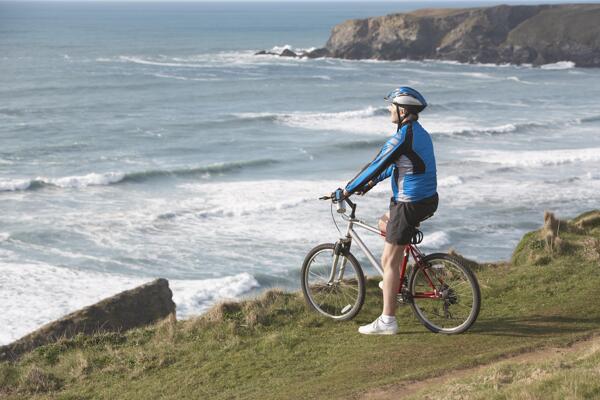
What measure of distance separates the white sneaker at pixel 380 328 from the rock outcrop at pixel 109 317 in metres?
2.48

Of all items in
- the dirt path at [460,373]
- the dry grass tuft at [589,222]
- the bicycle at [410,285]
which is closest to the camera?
the dirt path at [460,373]

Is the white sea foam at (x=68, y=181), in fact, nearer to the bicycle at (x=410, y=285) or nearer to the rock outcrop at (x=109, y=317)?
the rock outcrop at (x=109, y=317)

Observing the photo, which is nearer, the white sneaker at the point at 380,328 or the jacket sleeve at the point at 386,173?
the jacket sleeve at the point at 386,173

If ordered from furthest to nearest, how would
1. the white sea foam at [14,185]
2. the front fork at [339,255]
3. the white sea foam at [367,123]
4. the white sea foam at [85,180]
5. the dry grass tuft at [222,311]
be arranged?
1. the white sea foam at [367,123]
2. the white sea foam at [85,180]
3. the white sea foam at [14,185]
4. the dry grass tuft at [222,311]
5. the front fork at [339,255]

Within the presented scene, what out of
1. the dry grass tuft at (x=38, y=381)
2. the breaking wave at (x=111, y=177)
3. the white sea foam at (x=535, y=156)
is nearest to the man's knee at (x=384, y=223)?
the dry grass tuft at (x=38, y=381)

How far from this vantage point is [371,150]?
3847 centimetres

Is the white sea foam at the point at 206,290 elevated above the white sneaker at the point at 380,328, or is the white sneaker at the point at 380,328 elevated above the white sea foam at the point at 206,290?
the white sneaker at the point at 380,328

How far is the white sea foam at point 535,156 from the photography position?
1312 inches

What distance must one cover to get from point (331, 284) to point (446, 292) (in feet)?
4.31

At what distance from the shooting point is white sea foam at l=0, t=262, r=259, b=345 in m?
16.3

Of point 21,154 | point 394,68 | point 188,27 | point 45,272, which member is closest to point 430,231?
point 45,272

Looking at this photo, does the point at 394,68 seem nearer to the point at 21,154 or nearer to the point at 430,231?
the point at 21,154

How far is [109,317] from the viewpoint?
33.5 feet

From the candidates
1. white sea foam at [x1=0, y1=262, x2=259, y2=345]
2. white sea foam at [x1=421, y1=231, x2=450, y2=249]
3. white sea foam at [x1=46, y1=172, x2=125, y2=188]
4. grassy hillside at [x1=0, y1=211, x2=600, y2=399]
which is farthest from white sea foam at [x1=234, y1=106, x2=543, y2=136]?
grassy hillside at [x1=0, y1=211, x2=600, y2=399]
